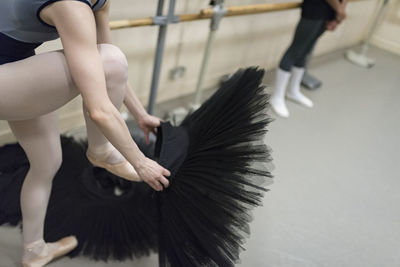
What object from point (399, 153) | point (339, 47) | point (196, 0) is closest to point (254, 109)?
point (196, 0)

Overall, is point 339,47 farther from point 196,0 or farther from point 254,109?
point 254,109

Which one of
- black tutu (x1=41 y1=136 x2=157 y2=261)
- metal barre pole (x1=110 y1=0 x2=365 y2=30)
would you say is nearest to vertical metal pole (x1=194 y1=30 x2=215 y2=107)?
metal barre pole (x1=110 y1=0 x2=365 y2=30)

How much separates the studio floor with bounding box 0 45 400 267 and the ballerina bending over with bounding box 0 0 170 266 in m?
0.52

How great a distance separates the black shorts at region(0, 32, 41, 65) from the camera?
2.24ft

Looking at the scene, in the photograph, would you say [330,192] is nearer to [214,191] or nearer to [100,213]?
[214,191]

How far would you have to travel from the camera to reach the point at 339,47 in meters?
3.46

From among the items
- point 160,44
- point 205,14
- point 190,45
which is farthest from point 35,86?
point 190,45

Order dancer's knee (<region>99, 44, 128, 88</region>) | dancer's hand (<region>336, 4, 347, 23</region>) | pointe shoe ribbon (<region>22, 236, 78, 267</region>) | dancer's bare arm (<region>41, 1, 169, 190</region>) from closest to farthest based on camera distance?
dancer's bare arm (<region>41, 1, 169, 190</region>), dancer's knee (<region>99, 44, 128, 88</region>), pointe shoe ribbon (<region>22, 236, 78, 267</region>), dancer's hand (<region>336, 4, 347, 23</region>)

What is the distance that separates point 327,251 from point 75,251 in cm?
95

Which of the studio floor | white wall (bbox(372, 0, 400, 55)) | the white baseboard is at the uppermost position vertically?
white wall (bbox(372, 0, 400, 55))

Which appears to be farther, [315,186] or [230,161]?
[315,186]

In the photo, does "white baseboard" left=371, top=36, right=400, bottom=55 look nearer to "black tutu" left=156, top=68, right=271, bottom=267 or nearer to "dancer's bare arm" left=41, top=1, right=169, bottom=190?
"black tutu" left=156, top=68, right=271, bottom=267

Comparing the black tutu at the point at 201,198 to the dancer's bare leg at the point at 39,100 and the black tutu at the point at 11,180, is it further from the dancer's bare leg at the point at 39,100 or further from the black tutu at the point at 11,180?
the dancer's bare leg at the point at 39,100

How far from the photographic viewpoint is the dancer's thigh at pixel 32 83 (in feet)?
2.19
